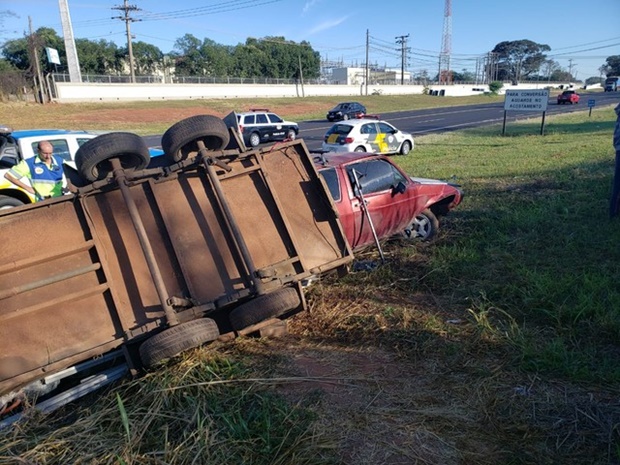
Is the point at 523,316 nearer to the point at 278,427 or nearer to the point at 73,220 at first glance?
the point at 278,427

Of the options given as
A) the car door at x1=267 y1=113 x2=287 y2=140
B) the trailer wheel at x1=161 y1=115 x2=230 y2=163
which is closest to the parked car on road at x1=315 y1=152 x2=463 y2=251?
the trailer wheel at x1=161 y1=115 x2=230 y2=163

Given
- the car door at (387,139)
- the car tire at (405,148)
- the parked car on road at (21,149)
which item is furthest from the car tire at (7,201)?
the car tire at (405,148)

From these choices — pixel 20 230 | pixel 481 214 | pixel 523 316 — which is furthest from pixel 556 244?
pixel 20 230

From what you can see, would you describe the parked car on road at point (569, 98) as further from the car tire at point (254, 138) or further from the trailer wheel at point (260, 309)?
the trailer wheel at point (260, 309)

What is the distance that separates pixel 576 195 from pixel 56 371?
30.0 ft

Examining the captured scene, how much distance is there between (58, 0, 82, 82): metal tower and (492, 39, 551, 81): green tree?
12379 centimetres

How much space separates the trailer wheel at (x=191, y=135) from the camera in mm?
4027

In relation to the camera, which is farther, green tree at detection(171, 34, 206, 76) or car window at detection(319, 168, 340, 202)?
green tree at detection(171, 34, 206, 76)

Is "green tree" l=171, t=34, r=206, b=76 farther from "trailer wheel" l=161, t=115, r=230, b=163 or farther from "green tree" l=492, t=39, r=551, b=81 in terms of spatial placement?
"green tree" l=492, t=39, r=551, b=81

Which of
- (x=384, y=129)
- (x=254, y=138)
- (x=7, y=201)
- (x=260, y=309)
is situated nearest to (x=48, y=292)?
(x=260, y=309)

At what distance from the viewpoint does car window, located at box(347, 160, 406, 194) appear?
238 inches

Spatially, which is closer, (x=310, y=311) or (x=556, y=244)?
(x=310, y=311)

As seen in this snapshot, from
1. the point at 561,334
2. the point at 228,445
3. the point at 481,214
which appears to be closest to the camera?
the point at 228,445

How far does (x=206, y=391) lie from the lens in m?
3.25
